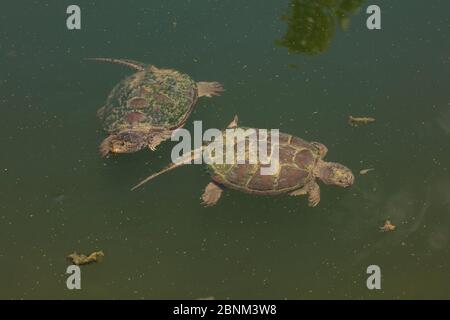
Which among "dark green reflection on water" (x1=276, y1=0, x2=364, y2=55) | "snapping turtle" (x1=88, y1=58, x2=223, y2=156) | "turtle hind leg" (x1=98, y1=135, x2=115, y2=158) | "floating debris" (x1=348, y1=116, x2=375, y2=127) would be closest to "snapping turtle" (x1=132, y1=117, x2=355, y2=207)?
"snapping turtle" (x1=88, y1=58, x2=223, y2=156)

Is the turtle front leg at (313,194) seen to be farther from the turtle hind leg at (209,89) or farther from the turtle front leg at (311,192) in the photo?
the turtle hind leg at (209,89)

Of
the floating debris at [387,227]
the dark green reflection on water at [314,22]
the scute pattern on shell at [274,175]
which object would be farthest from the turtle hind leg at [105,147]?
the floating debris at [387,227]

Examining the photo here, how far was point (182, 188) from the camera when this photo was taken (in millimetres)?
7535

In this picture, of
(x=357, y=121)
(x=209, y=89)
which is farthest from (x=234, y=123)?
(x=357, y=121)

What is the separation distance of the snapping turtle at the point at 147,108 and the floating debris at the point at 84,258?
1656mm

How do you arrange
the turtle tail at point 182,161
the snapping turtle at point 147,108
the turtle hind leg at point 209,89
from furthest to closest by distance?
1. the turtle hind leg at point 209,89
2. the snapping turtle at point 147,108
3. the turtle tail at point 182,161

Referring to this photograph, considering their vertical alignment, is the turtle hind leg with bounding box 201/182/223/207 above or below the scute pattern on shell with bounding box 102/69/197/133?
below

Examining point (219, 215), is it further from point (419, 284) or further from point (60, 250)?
point (419, 284)

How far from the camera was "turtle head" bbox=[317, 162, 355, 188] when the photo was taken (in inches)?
294

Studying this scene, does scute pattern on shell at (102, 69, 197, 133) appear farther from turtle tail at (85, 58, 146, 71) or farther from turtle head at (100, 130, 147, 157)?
turtle tail at (85, 58, 146, 71)

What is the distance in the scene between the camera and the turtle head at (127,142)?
7.80 metres

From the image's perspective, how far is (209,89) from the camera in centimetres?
868

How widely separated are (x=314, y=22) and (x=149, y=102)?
3.34 m
